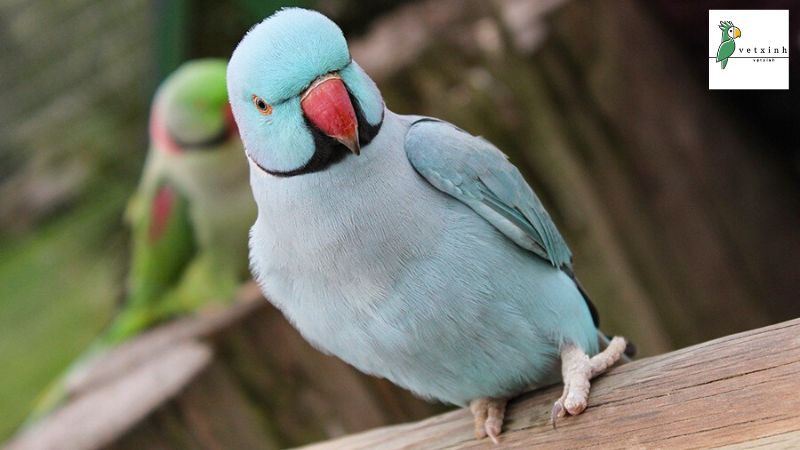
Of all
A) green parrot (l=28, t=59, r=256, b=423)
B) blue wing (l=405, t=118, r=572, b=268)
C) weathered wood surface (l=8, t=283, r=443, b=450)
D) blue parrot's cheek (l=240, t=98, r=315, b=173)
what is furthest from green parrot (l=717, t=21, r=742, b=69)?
green parrot (l=28, t=59, r=256, b=423)

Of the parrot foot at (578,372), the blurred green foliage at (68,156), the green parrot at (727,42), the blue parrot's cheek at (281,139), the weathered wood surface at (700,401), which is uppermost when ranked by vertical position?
the blue parrot's cheek at (281,139)

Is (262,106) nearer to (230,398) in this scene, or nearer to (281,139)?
(281,139)

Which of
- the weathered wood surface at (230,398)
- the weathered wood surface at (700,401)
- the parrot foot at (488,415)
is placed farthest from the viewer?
the weathered wood surface at (230,398)

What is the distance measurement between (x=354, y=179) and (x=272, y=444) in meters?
1.28

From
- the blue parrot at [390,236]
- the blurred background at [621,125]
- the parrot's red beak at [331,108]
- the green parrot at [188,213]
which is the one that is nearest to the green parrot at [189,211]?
the green parrot at [188,213]

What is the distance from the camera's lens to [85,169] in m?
4.65

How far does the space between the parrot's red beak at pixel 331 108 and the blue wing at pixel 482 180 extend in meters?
0.21

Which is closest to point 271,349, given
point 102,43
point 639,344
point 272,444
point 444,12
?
point 272,444

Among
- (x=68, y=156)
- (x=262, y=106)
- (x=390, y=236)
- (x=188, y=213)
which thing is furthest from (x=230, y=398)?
(x=68, y=156)

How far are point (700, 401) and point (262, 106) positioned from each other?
830mm

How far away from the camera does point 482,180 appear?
1740mm

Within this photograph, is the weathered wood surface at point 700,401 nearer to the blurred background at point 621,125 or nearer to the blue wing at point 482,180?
the blue wing at point 482,180

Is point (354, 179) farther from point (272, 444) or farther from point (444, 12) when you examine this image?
point (444, 12)

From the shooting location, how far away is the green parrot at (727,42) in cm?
225
